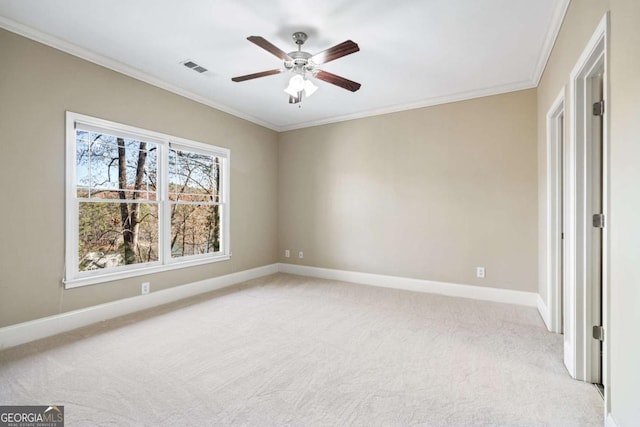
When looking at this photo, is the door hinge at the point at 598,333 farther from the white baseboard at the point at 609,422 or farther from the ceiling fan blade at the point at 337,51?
the ceiling fan blade at the point at 337,51

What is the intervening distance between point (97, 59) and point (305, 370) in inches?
143

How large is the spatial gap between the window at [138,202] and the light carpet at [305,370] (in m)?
0.70

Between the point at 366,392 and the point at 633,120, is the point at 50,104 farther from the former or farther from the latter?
the point at 633,120

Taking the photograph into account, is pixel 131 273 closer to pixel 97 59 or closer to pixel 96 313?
pixel 96 313

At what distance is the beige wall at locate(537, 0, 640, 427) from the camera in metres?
1.25

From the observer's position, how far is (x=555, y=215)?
297cm

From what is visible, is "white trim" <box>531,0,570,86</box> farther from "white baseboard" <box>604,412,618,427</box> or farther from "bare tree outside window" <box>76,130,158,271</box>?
"bare tree outside window" <box>76,130,158,271</box>

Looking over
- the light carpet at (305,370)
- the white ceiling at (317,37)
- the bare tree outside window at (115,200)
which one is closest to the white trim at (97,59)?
the white ceiling at (317,37)

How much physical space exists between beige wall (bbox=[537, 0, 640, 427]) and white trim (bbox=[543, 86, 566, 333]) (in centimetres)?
155

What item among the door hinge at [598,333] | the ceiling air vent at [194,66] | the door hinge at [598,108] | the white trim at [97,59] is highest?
the ceiling air vent at [194,66]

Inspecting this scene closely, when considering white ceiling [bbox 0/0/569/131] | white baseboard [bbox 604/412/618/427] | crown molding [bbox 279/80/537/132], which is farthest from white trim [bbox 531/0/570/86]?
white baseboard [bbox 604/412/618/427]
